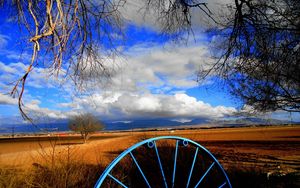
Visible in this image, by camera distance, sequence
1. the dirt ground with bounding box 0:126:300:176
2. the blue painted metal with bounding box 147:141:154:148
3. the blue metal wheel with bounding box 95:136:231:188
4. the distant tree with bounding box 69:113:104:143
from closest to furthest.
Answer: the blue painted metal with bounding box 147:141:154:148
the blue metal wheel with bounding box 95:136:231:188
the dirt ground with bounding box 0:126:300:176
the distant tree with bounding box 69:113:104:143

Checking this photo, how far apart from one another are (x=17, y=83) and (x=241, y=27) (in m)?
3.80

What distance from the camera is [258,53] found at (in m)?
5.63

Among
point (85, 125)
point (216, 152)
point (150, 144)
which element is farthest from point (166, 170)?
point (85, 125)

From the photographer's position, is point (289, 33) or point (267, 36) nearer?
point (267, 36)

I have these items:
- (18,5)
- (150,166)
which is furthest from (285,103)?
(18,5)

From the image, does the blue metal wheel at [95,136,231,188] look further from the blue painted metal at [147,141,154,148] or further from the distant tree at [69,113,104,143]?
the distant tree at [69,113,104,143]

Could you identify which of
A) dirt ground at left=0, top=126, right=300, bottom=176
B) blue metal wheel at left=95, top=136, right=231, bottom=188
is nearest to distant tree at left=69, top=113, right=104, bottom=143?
dirt ground at left=0, top=126, right=300, bottom=176

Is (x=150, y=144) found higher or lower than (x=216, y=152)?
higher

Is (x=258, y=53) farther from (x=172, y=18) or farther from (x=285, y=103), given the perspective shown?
(x=285, y=103)

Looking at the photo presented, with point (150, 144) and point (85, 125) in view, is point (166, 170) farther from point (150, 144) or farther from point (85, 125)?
point (85, 125)

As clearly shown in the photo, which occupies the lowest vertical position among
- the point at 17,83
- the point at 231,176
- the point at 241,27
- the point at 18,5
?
the point at 231,176

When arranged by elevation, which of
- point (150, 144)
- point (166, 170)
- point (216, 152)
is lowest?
point (216, 152)

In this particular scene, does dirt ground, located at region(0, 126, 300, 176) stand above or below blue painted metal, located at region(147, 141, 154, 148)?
below

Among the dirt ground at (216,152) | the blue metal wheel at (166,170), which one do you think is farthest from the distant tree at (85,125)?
the blue metal wheel at (166,170)
